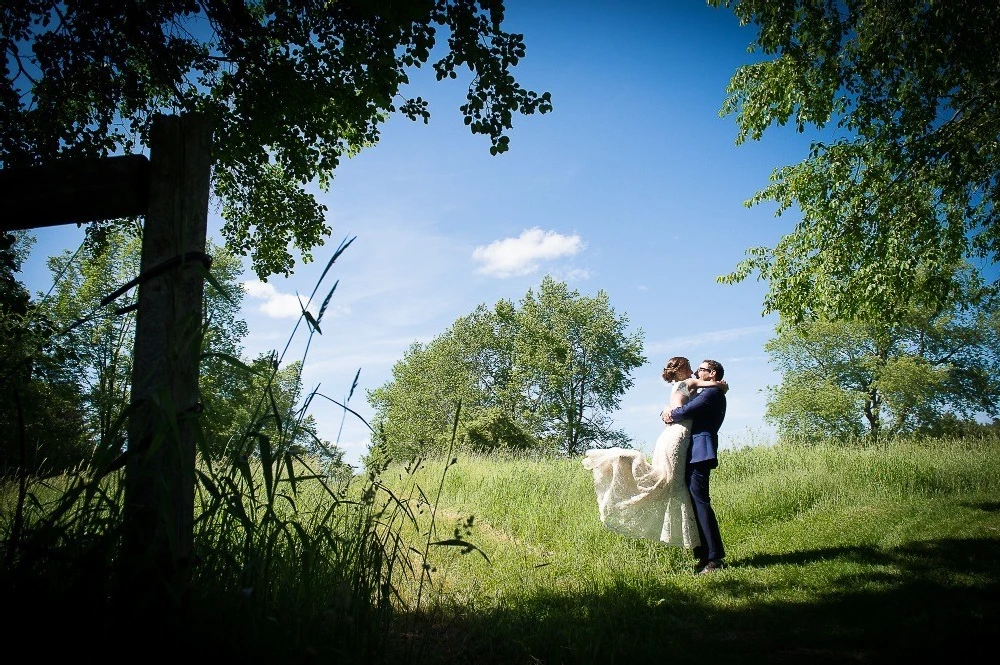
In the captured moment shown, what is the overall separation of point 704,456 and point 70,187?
21.3 feet

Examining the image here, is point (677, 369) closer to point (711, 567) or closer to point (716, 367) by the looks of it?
point (716, 367)

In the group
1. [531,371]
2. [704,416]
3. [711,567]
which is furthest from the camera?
[531,371]

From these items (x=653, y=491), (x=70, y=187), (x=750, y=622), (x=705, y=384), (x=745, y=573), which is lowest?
(x=750, y=622)

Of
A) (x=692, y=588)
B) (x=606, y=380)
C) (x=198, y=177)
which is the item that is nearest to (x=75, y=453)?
(x=198, y=177)

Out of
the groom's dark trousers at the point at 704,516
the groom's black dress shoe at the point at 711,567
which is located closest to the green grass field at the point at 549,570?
the groom's black dress shoe at the point at 711,567

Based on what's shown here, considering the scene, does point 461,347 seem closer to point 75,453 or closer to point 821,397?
point 821,397

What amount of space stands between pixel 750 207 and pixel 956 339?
30347 millimetres

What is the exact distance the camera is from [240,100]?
7570 millimetres

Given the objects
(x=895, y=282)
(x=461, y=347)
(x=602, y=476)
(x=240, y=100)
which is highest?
(x=461, y=347)

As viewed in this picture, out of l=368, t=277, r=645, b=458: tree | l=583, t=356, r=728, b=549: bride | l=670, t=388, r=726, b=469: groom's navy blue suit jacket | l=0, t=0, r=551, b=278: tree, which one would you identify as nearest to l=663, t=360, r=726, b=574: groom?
l=670, t=388, r=726, b=469: groom's navy blue suit jacket

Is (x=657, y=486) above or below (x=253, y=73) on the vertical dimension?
below

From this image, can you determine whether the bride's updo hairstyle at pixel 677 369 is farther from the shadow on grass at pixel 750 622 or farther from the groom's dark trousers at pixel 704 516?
the shadow on grass at pixel 750 622

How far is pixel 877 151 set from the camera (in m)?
11.4

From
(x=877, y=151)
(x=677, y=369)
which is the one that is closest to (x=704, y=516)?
(x=677, y=369)
